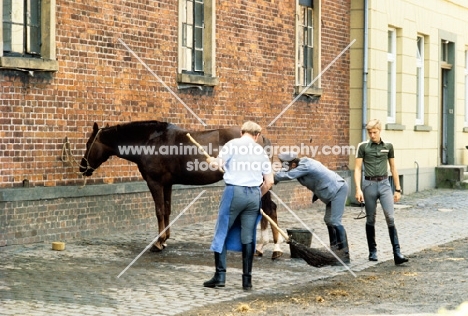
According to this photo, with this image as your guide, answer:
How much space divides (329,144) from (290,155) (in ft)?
34.5

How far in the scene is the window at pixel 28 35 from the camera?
47.7 feet

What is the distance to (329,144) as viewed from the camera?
24312 millimetres

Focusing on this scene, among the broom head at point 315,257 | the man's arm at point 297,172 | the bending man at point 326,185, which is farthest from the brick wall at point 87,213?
the broom head at point 315,257

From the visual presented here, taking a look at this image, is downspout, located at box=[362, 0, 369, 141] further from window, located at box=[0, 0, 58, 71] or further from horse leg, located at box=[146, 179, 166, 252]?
window, located at box=[0, 0, 58, 71]

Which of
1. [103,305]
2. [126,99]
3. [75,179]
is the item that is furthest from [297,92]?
[103,305]

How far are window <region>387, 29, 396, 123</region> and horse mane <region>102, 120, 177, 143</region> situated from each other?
490 inches

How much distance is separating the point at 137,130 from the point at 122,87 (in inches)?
61.4

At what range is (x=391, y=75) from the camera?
89.6 ft

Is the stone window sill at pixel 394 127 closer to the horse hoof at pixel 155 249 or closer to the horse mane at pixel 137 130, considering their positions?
the horse mane at pixel 137 130

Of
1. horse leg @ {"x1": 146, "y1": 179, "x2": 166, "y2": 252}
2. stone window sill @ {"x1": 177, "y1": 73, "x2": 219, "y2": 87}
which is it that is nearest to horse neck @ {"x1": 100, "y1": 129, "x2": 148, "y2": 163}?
horse leg @ {"x1": 146, "y1": 179, "x2": 166, "y2": 252}

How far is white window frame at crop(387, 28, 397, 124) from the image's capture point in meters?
27.1

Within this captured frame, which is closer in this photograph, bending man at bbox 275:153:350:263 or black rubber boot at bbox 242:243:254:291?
black rubber boot at bbox 242:243:254:291

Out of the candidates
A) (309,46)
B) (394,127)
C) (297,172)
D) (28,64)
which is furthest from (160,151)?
(394,127)

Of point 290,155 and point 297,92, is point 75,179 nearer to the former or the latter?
point 290,155
